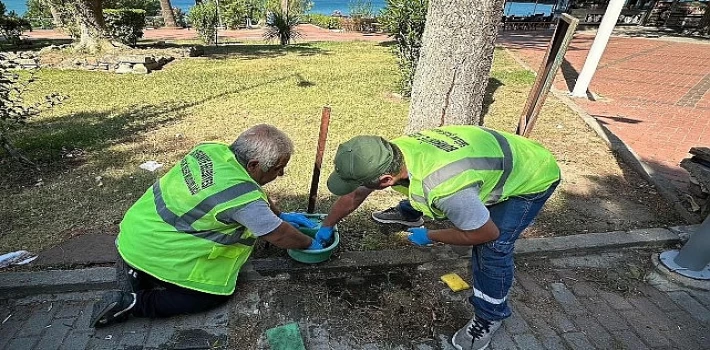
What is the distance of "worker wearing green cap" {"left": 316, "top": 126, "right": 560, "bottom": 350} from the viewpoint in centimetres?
162

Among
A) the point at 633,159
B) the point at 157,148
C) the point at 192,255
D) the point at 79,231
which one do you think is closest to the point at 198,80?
the point at 157,148

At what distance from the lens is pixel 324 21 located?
25.5 m

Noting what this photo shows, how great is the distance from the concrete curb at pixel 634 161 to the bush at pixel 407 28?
264 cm

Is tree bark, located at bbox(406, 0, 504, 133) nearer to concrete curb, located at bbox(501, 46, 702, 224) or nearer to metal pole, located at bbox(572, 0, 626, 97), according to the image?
concrete curb, located at bbox(501, 46, 702, 224)

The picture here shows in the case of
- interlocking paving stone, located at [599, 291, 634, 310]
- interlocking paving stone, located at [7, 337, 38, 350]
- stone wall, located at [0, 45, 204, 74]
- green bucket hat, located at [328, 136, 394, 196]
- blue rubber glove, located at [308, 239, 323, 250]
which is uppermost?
green bucket hat, located at [328, 136, 394, 196]

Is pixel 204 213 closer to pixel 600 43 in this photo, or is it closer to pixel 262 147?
pixel 262 147

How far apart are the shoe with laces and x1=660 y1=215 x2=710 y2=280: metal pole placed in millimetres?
1582

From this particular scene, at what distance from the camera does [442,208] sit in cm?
163

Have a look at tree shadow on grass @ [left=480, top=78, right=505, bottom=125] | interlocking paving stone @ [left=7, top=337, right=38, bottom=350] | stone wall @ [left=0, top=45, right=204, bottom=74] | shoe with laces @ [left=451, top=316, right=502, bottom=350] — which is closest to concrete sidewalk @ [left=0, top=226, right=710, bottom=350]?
interlocking paving stone @ [left=7, top=337, right=38, bottom=350]

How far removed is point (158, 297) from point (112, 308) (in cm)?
22

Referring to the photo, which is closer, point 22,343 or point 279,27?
point 22,343

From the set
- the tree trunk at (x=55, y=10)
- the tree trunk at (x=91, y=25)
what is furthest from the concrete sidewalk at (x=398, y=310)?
the tree trunk at (x=55, y=10)

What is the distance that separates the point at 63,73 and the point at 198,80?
9.79 feet

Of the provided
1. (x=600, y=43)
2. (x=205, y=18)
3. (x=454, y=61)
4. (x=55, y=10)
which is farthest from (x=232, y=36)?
(x=454, y=61)
